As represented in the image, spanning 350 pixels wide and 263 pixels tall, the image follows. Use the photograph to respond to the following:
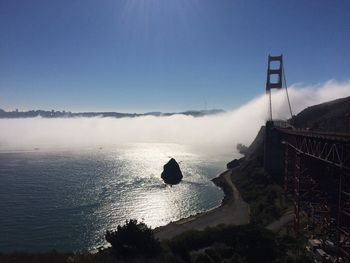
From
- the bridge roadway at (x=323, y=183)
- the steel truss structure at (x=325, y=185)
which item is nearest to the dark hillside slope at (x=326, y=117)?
the bridge roadway at (x=323, y=183)

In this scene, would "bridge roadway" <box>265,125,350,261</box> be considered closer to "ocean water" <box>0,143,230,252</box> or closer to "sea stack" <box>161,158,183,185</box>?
"ocean water" <box>0,143,230,252</box>

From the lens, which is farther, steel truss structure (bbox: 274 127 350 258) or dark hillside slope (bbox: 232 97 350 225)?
dark hillside slope (bbox: 232 97 350 225)

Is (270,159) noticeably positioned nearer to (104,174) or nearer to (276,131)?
(276,131)

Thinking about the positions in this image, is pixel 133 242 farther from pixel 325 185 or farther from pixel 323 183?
pixel 323 183

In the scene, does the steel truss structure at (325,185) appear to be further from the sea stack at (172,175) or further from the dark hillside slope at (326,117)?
the sea stack at (172,175)

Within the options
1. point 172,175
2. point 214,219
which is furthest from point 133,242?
point 172,175

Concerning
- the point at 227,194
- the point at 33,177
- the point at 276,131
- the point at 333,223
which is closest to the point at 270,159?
the point at 276,131

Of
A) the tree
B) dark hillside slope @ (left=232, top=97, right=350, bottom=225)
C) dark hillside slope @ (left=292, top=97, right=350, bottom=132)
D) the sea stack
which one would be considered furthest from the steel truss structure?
the sea stack
